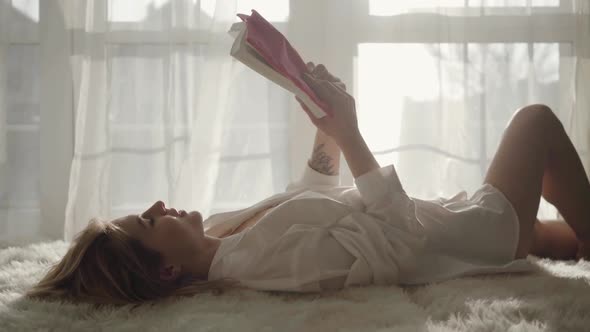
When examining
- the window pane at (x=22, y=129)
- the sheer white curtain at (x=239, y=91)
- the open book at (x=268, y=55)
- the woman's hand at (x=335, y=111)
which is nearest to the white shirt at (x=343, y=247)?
the woman's hand at (x=335, y=111)

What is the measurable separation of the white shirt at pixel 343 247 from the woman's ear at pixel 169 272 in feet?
0.24

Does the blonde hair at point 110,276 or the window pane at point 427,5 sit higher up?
the window pane at point 427,5

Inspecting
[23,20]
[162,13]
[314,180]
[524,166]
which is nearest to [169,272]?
[314,180]

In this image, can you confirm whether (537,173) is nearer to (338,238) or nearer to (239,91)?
(338,238)

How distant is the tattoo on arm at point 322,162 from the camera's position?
4.44ft

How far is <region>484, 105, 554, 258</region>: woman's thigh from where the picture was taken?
3.89 ft

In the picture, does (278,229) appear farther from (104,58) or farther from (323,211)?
(104,58)

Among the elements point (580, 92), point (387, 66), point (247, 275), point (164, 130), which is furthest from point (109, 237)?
point (580, 92)

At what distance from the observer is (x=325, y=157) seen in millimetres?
1358

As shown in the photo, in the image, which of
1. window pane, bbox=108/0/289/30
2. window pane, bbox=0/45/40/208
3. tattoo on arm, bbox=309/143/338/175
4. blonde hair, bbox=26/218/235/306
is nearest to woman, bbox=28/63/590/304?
blonde hair, bbox=26/218/235/306

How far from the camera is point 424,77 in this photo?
1.86 metres

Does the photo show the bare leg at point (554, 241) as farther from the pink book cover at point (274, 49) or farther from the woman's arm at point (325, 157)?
the pink book cover at point (274, 49)

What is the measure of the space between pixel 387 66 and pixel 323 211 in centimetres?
94

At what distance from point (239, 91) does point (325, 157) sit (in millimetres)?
638
